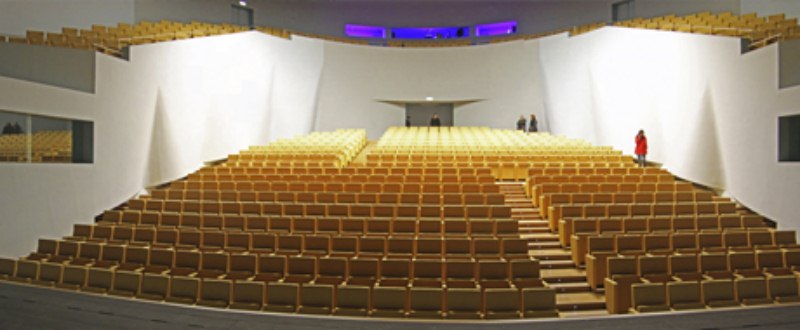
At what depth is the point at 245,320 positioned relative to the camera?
202 centimetres

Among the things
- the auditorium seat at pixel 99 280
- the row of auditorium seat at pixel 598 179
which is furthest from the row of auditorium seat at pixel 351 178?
the auditorium seat at pixel 99 280

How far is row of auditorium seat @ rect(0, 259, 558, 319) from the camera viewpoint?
238 cm

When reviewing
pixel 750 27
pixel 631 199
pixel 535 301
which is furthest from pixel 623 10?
pixel 535 301

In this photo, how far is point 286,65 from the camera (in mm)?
8391

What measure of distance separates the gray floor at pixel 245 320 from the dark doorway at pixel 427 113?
28.0ft

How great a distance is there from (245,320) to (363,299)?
59cm

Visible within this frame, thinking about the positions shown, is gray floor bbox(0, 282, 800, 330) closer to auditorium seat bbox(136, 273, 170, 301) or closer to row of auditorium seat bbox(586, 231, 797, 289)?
auditorium seat bbox(136, 273, 170, 301)

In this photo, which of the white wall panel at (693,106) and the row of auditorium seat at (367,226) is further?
the white wall panel at (693,106)

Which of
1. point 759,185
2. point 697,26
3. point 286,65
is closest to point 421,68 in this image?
point 286,65

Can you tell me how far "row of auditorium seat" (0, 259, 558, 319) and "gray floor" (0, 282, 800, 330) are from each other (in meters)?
0.30

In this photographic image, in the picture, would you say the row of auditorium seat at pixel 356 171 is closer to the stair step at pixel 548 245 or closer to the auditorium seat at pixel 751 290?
the stair step at pixel 548 245

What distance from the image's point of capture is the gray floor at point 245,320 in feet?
6.40

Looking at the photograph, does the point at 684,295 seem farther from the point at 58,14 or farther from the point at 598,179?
the point at 58,14

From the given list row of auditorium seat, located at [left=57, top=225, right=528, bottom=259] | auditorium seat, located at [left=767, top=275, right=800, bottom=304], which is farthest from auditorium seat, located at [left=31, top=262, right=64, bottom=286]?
auditorium seat, located at [left=767, top=275, right=800, bottom=304]
